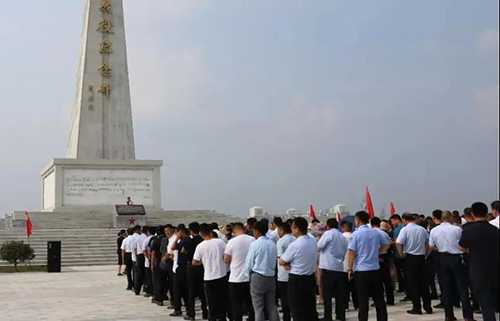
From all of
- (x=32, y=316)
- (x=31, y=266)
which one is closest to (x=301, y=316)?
(x=32, y=316)

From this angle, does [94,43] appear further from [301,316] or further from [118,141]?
[301,316]

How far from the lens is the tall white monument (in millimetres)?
28922

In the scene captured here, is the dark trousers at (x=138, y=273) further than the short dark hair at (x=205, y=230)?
Yes

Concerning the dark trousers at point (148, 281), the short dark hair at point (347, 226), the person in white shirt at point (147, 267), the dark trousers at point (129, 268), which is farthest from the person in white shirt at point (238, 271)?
the dark trousers at point (129, 268)

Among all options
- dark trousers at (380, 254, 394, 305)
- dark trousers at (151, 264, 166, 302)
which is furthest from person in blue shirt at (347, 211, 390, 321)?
dark trousers at (151, 264, 166, 302)

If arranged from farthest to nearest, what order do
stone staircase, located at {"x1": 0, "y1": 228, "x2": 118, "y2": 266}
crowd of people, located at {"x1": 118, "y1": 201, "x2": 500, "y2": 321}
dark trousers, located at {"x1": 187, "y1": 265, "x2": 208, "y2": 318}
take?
stone staircase, located at {"x1": 0, "y1": 228, "x2": 118, "y2": 266} < dark trousers, located at {"x1": 187, "y1": 265, "x2": 208, "y2": 318} < crowd of people, located at {"x1": 118, "y1": 201, "x2": 500, "y2": 321}

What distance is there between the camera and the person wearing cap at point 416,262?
29.5 ft

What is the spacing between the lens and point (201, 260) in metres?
8.24

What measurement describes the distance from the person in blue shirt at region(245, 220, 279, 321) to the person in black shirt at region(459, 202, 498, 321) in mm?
2147

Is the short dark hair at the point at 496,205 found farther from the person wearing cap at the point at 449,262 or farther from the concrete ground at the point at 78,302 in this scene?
the concrete ground at the point at 78,302

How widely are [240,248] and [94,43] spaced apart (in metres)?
24.7

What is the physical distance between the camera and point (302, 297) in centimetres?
697

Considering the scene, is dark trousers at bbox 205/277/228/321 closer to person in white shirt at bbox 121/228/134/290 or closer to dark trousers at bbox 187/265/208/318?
dark trousers at bbox 187/265/208/318

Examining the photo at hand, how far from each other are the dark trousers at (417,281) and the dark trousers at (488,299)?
101 inches
